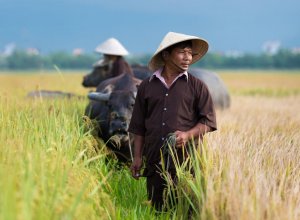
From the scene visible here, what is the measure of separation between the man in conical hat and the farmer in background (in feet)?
12.3

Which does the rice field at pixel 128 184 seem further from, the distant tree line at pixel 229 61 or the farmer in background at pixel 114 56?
the distant tree line at pixel 229 61

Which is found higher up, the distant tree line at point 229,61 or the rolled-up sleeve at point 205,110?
the rolled-up sleeve at point 205,110

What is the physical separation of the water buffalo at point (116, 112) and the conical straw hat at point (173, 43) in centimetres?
141

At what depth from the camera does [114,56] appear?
8203 millimetres

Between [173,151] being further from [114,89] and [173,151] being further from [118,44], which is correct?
[118,44]

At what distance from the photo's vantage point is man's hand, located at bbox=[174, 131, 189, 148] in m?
3.77

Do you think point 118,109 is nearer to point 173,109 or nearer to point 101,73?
point 173,109

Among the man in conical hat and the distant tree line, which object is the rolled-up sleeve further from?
the distant tree line

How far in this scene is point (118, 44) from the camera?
8.23 meters

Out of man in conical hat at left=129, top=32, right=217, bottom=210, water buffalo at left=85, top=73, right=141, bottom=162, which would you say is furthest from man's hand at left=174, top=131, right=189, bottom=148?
water buffalo at left=85, top=73, right=141, bottom=162

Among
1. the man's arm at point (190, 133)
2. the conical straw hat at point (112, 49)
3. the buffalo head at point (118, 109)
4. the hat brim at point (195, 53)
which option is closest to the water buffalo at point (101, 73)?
the conical straw hat at point (112, 49)

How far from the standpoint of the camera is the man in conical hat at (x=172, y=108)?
3.86 metres

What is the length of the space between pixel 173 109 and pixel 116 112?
206 cm

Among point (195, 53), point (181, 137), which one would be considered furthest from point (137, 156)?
point (195, 53)
